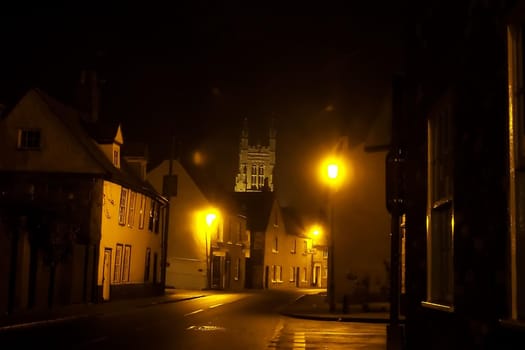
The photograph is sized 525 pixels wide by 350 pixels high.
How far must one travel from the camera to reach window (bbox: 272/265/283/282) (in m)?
70.4

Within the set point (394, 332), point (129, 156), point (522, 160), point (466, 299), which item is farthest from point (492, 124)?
point (129, 156)

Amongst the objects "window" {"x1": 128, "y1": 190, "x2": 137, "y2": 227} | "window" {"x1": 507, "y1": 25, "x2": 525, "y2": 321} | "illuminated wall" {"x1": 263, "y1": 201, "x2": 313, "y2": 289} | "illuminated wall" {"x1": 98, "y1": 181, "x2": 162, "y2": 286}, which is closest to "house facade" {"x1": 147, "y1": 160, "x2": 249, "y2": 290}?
"illuminated wall" {"x1": 98, "y1": 181, "x2": 162, "y2": 286}

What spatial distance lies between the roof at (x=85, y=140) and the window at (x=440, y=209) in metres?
25.2

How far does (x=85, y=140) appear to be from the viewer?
1308 inches

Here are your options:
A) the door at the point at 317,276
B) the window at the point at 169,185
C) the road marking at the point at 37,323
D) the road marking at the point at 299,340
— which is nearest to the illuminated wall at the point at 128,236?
the window at the point at 169,185

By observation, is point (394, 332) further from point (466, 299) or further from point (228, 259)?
point (228, 259)

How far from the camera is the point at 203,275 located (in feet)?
165

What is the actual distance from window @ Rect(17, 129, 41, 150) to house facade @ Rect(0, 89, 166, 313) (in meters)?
0.04

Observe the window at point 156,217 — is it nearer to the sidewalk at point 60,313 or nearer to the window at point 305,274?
the sidewalk at point 60,313

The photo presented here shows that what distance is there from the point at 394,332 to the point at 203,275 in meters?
39.7

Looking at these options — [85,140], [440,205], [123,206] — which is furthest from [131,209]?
[440,205]

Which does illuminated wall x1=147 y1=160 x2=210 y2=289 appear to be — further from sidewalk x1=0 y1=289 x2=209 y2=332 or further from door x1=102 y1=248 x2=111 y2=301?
sidewalk x1=0 y1=289 x2=209 y2=332

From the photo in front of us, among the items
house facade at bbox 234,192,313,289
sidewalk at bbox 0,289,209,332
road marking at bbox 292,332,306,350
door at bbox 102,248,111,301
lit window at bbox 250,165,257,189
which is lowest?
road marking at bbox 292,332,306,350

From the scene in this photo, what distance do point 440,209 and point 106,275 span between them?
1085 inches
